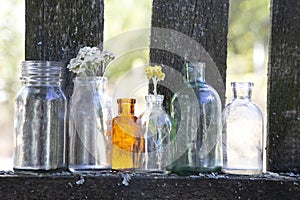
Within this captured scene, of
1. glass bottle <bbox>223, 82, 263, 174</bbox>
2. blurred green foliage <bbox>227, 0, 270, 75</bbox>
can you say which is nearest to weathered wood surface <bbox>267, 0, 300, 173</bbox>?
glass bottle <bbox>223, 82, 263, 174</bbox>

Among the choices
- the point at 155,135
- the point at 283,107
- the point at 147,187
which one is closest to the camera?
the point at 147,187

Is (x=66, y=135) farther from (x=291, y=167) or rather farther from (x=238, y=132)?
(x=291, y=167)

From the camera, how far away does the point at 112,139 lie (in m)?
1.43

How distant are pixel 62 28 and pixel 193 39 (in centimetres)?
30

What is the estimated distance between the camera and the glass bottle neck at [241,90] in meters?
1.47

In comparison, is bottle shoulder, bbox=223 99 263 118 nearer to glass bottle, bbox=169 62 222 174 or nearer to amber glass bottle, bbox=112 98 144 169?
glass bottle, bbox=169 62 222 174

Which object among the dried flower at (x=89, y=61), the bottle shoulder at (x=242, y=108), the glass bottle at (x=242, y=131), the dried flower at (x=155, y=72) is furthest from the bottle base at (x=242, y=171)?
the dried flower at (x=89, y=61)

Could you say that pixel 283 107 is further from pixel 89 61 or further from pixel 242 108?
pixel 89 61

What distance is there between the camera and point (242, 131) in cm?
149

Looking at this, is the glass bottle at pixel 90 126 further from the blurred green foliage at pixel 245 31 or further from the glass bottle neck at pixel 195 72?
the blurred green foliage at pixel 245 31

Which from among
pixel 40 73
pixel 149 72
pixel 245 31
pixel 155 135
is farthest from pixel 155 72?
pixel 245 31

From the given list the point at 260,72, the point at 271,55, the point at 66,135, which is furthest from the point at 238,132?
the point at 260,72

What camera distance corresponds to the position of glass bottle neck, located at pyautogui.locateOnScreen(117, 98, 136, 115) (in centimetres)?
145

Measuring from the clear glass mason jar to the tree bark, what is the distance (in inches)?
3.2
